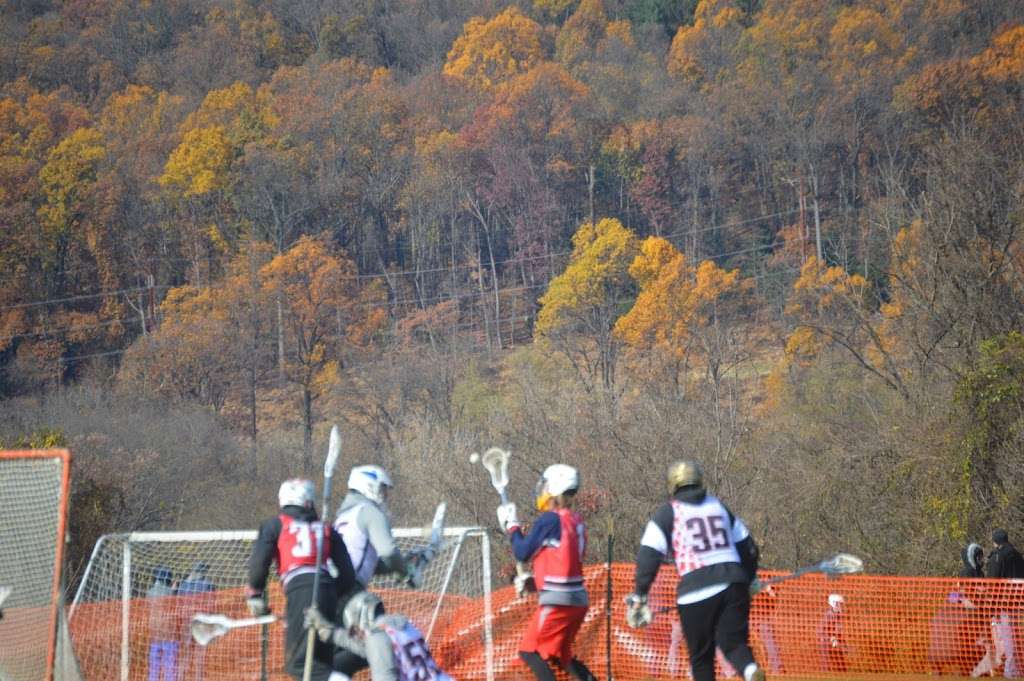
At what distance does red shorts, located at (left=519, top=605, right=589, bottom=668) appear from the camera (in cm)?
1003

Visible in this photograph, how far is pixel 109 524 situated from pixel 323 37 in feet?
345

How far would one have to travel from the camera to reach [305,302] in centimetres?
8519

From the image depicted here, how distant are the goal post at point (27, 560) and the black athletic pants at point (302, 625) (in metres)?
2.75

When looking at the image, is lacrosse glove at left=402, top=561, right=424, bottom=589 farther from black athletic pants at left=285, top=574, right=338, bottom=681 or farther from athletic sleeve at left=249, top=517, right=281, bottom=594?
athletic sleeve at left=249, top=517, right=281, bottom=594

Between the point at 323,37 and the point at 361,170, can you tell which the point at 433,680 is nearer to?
the point at 361,170

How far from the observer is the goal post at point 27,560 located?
10.8 m

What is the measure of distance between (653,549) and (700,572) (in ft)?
1.10

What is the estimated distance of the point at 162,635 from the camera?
12.4 metres

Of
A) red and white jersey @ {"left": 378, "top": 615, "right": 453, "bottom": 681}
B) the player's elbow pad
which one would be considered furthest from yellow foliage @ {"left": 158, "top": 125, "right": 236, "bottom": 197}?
red and white jersey @ {"left": 378, "top": 615, "right": 453, "bottom": 681}

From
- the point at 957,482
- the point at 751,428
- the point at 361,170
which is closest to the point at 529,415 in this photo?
the point at 751,428

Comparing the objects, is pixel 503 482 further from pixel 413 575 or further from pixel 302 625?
pixel 302 625

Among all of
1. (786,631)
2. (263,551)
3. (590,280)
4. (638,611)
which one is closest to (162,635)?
(263,551)

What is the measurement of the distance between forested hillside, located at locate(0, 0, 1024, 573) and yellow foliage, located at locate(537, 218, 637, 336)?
0.27 m

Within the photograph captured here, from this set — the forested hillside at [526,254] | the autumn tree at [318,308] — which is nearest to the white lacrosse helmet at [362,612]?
the forested hillside at [526,254]
